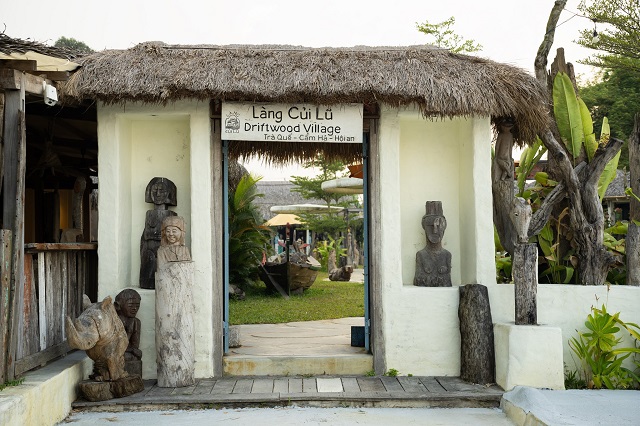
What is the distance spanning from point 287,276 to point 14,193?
1027 centimetres

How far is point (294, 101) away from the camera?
6695 millimetres

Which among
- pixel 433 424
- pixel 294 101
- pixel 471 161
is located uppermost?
pixel 294 101

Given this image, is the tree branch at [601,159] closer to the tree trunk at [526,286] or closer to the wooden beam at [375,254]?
the tree trunk at [526,286]

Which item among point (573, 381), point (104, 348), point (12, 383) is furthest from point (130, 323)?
point (573, 381)

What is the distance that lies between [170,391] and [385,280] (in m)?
→ 2.24

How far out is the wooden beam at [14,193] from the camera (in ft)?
16.3

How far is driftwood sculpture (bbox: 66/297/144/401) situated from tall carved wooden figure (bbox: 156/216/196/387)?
0.97 feet

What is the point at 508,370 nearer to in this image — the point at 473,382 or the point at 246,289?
the point at 473,382

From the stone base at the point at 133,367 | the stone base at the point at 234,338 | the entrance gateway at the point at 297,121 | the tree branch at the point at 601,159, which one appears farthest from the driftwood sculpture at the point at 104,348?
the tree branch at the point at 601,159

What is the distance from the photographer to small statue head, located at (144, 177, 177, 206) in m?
6.85

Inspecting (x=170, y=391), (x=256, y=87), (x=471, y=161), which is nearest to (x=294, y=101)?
(x=256, y=87)

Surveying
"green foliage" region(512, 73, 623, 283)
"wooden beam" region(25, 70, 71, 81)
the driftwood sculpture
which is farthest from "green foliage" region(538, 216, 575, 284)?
"wooden beam" region(25, 70, 71, 81)

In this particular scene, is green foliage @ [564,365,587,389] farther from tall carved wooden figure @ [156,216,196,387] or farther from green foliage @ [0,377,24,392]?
green foliage @ [0,377,24,392]

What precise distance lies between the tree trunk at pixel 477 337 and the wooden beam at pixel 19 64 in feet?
13.8
